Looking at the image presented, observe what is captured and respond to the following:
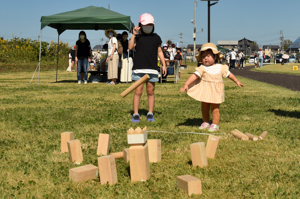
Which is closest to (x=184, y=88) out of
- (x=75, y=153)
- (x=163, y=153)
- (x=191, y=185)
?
(x=163, y=153)

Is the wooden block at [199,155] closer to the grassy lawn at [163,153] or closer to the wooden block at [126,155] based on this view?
the grassy lawn at [163,153]

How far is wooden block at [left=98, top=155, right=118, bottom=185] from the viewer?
3.12 m

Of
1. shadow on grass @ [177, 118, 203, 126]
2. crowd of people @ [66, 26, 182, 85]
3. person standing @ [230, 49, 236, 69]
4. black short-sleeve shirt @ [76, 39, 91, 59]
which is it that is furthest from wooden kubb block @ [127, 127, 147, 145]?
person standing @ [230, 49, 236, 69]

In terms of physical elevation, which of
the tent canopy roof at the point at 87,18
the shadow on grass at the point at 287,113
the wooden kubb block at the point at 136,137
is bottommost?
the shadow on grass at the point at 287,113

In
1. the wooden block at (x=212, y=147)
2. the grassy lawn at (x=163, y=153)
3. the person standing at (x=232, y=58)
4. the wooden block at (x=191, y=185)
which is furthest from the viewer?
the person standing at (x=232, y=58)

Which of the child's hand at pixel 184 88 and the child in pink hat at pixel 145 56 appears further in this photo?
the child in pink hat at pixel 145 56

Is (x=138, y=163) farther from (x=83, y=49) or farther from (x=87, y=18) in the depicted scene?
(x=87, y=18)

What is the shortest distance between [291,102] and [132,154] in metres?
6.56

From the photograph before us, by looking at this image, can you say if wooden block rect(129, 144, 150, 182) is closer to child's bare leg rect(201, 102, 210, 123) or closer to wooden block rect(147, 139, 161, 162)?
wooden block rect(147, 139, 161, 162)

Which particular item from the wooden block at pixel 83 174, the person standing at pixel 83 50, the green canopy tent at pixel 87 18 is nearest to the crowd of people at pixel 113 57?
the person standing at pixel 83 50

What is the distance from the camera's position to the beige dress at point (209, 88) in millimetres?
5543

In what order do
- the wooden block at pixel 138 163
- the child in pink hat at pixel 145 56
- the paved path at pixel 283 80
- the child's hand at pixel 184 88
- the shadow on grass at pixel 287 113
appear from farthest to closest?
the paved path at pixel 283 80
the shadow on grass at pixel 287 113
the child in pink hat at pixel 145 56
the child's hand at pixel 184 88
the wooden block at pixel 138 163

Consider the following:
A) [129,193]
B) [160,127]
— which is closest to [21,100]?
[160,127]

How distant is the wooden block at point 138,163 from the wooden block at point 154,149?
21.7 inches
